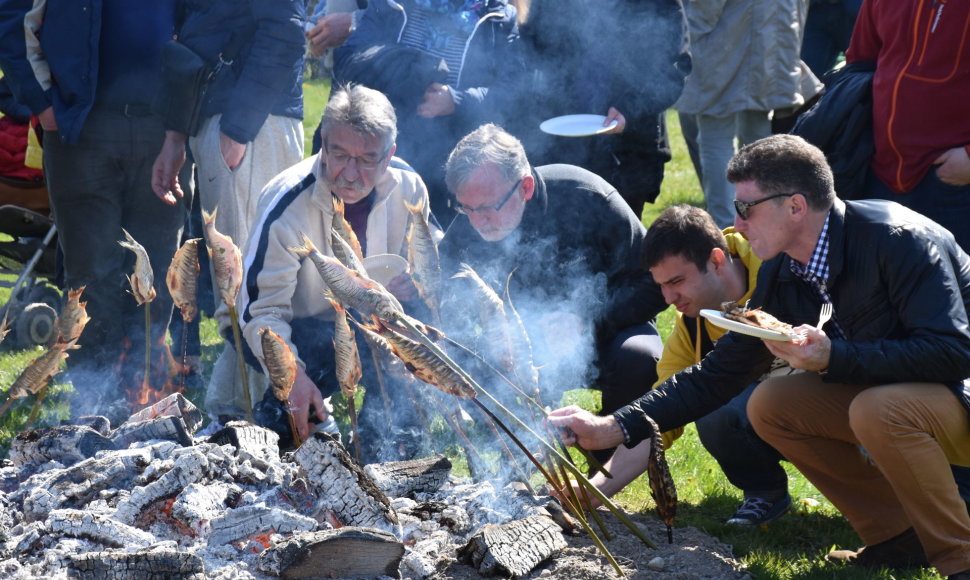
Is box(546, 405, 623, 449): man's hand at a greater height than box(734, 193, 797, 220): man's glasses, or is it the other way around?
box(734, 193, 797, 220): man's glasses

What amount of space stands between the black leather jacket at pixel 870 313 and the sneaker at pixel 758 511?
23.7 inches

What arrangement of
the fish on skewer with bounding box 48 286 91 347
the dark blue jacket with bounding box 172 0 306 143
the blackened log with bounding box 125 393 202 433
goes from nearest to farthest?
1. the fish on skewer with bounding box 48 286 91 347
2. the blackened log with bounding box 125 393 202 433
3. the dark blue jacket with bounding box 172 0 306 143

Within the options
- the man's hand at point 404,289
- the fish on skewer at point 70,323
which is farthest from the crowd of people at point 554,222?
the fish on skewer at point 70,323

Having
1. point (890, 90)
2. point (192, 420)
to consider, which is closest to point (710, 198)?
point (890, 90)

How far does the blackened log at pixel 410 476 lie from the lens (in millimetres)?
3602

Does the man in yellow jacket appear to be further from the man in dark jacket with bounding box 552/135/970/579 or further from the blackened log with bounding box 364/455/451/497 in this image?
the blackened log with bounding box 364/455/451/497

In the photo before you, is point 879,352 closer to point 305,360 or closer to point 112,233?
point 305,360

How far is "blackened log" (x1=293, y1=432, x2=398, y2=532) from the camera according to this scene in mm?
3258

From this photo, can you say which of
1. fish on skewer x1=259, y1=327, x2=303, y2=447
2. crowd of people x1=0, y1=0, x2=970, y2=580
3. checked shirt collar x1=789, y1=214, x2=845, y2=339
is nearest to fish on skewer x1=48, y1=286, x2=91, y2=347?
crowd of people x1=0, y1=0, x2=970, y2=580

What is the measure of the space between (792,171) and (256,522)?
2003mm

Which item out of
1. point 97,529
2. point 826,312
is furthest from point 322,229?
point 826,312

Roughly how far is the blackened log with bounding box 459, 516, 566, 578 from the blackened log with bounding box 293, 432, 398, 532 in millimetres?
283

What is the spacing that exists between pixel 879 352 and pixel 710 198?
3.90 m

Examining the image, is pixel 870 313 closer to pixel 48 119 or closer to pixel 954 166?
pixel 954 166
